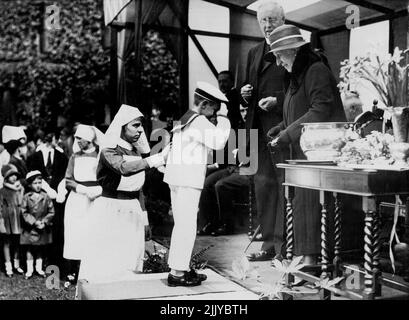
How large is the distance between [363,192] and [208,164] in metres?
1.18

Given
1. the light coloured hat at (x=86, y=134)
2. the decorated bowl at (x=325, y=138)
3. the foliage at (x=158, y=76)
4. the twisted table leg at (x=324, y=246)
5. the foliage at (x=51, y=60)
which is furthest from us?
the foliage at (x=51, y=60)

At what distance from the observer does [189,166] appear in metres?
3.43

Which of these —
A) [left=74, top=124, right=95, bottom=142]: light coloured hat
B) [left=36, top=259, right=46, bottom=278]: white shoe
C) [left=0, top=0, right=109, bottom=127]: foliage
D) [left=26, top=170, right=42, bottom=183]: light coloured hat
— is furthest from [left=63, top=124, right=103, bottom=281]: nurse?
[left=0, top=0, right=109, bottom=127]: foliage

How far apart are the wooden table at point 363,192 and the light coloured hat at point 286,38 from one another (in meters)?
0.76

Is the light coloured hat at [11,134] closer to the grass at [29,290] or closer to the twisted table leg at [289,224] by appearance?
the grass at [29,290]

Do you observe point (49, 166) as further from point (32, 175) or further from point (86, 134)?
point (86, 134)

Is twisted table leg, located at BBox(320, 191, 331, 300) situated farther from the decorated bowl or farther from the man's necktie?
the man's necktie

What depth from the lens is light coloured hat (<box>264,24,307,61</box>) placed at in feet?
11.0

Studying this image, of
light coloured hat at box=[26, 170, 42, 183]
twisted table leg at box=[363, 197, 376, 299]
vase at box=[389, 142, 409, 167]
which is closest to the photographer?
twisted table leg at box=[363, 197, 376, 299]

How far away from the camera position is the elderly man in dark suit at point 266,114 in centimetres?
368

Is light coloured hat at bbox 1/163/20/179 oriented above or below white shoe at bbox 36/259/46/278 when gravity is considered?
above

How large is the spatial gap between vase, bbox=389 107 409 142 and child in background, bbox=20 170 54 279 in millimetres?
3521

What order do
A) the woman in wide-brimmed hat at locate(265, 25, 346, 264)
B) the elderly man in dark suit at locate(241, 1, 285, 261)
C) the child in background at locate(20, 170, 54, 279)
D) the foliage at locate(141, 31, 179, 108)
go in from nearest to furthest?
1. the woman in wide-brimmed hat at locate(265, 25, 346, 264)
2. the elderly man in dark suit at locate(241, 1, 285, 261)
3. the foliage at locate(141, 31, 179, 108)
4. the child in background at locate(20, 170, 54, 279)

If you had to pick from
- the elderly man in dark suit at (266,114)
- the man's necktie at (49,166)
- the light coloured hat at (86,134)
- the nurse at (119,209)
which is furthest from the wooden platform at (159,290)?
the man's necktie at (49,166)
